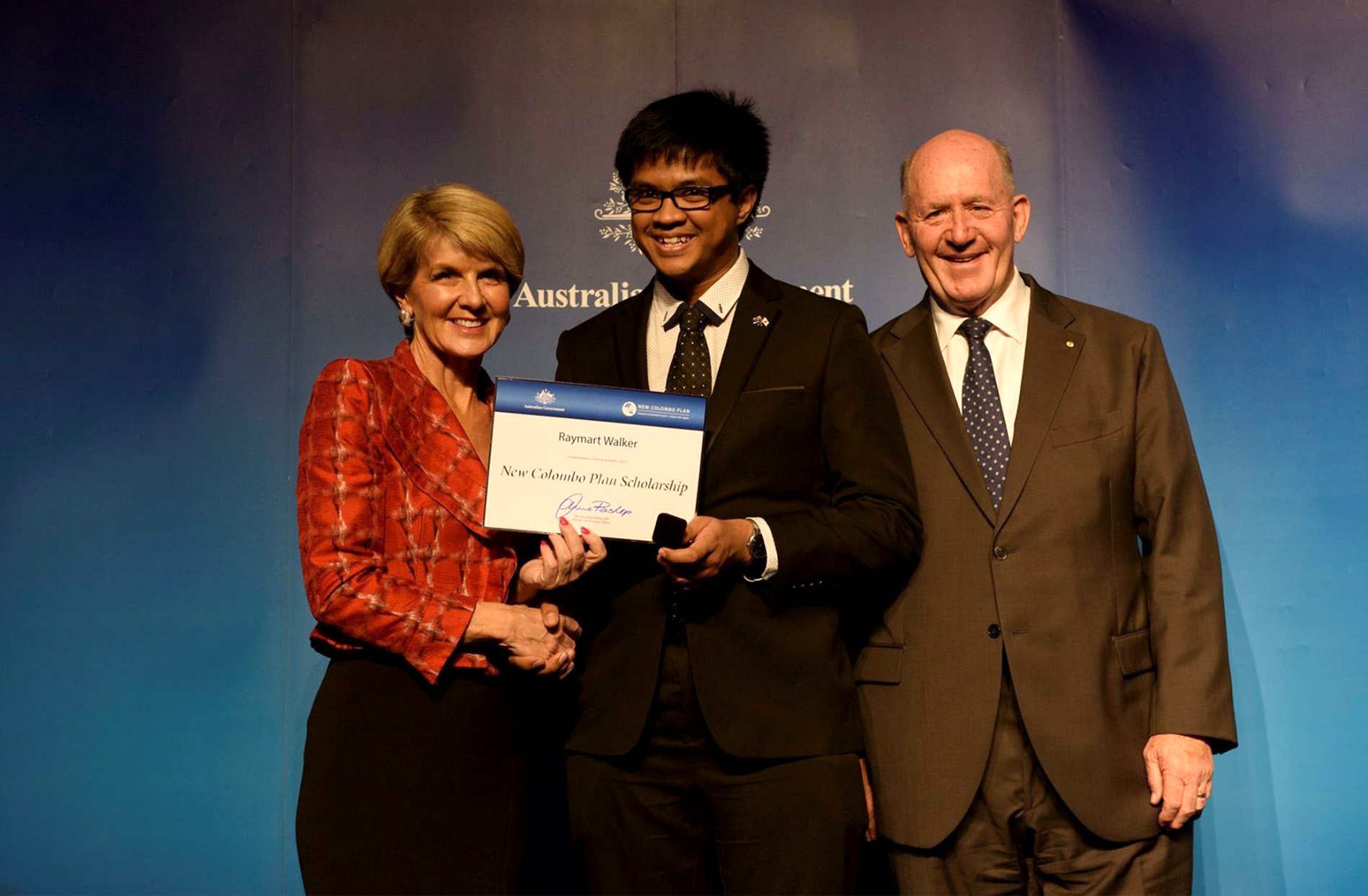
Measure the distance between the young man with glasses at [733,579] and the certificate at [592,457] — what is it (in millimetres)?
87

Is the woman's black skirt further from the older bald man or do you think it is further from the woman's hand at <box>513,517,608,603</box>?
the older bald man

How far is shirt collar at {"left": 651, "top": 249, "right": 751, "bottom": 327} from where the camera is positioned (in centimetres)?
227

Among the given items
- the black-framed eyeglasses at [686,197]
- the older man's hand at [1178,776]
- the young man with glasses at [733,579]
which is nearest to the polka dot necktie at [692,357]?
the young man with glasses at [733,579]

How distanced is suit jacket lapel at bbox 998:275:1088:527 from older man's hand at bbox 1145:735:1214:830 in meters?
0.48

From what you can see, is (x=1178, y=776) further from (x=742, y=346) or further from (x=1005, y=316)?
(x=742, y=346)

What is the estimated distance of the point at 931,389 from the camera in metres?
2.32

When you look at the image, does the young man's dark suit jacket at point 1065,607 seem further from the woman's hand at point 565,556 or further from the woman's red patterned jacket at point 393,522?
the woman's red patterned jacket at point 393,522

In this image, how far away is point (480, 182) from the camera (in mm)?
3354

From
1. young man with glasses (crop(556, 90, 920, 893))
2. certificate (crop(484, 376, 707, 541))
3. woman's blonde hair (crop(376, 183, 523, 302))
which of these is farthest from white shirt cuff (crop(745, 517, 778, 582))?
woman's blonde hair (crop(376, 183, 523, 302))

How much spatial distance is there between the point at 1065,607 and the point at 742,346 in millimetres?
738

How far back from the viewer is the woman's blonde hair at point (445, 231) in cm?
225

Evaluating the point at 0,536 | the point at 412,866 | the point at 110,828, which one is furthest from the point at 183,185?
the point at 412,866

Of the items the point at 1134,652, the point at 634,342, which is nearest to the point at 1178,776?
the point at 1134,652

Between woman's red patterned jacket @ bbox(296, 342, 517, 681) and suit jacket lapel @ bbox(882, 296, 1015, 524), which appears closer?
woman's red patterned jacket @ bbox(296, 342, 517, 681)
